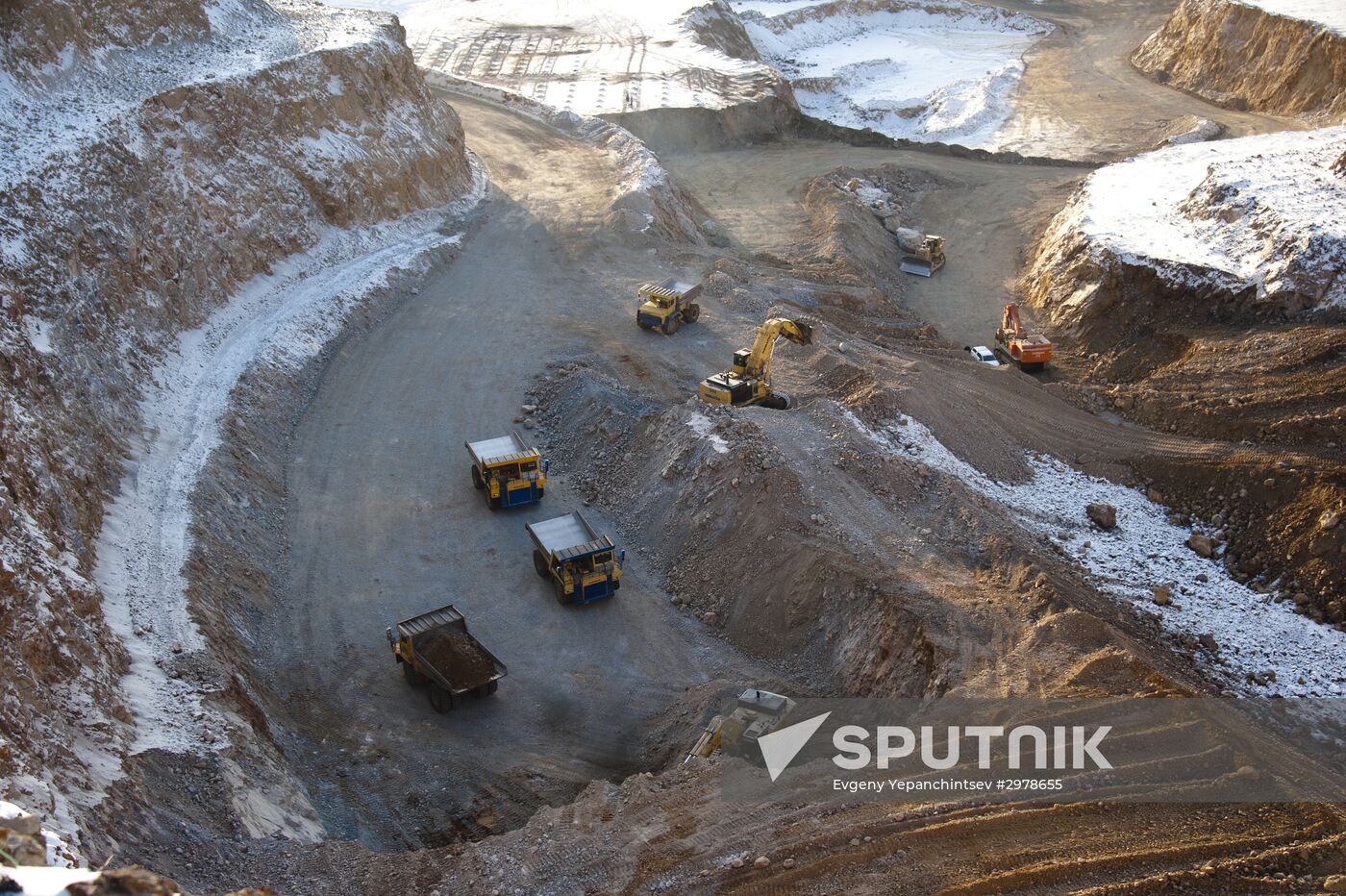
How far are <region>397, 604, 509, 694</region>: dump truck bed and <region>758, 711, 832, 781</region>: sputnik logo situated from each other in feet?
17.0

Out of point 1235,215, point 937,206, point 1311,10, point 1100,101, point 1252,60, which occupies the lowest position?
point 937,206

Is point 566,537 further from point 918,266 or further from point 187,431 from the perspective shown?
point 918,266

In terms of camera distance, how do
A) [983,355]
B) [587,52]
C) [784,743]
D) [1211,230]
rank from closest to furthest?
[784,743] → [983,355] → [1211,230] → [587,52]

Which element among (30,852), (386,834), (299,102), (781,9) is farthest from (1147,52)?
(30,852)

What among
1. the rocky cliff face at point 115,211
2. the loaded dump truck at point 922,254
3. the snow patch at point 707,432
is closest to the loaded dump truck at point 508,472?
the snow patch at point 707,432

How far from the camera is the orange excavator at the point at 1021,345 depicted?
1222 inches

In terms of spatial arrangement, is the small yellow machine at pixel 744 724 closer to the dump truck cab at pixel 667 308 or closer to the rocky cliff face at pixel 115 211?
the rocky cliff face at pixel 115 211

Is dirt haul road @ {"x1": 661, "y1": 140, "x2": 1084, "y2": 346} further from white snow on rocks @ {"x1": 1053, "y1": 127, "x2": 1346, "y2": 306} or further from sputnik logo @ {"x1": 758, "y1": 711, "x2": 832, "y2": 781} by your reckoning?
sputnik logo @ {"x1": 758, "y1": 711, "x2": 832, "y2": 781}

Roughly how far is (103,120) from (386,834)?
2095 centimetres

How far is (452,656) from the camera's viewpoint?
1784 centimetres

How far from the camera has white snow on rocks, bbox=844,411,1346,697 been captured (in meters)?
18.6

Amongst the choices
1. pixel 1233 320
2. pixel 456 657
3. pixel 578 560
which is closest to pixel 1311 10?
pixel 1233 320

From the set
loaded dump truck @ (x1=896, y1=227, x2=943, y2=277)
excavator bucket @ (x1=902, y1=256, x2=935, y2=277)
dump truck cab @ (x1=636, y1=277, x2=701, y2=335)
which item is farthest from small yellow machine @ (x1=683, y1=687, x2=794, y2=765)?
loaded dump truck @ (x1=896, y1=227, x2=943, y2=277)

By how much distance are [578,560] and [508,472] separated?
3.86m
